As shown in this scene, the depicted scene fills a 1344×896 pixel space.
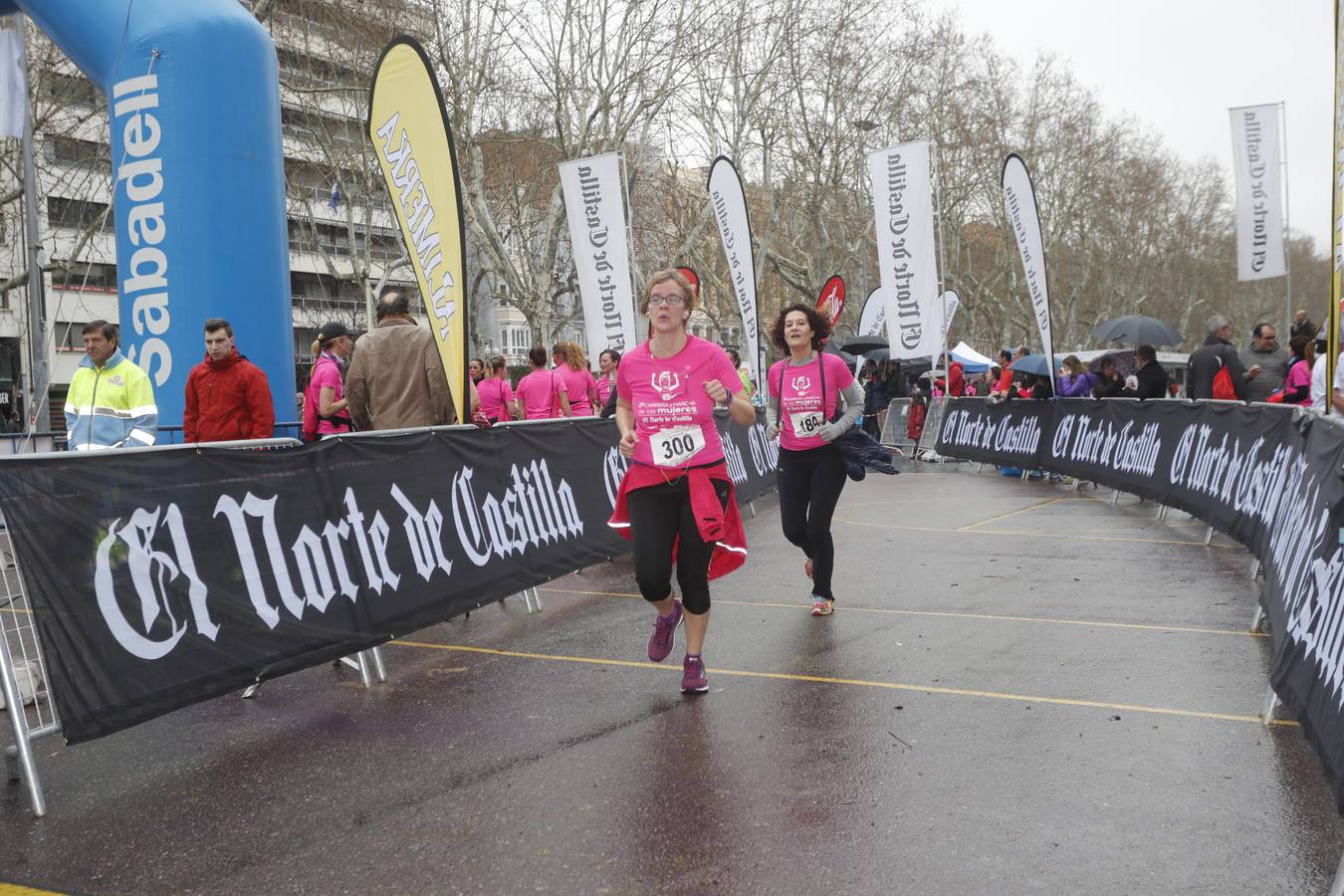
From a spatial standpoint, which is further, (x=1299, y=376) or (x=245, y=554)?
(x=1299, y=376)

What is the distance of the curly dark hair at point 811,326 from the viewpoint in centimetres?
752

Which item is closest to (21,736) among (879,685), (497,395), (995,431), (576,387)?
(879,685)

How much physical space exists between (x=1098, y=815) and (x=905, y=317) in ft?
54.1

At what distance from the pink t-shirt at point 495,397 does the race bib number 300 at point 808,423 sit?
8532 mm

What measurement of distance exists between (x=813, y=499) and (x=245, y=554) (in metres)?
3.54

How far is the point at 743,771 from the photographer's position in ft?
14.8

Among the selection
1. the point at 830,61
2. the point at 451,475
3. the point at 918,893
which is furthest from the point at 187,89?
the point at 830,61

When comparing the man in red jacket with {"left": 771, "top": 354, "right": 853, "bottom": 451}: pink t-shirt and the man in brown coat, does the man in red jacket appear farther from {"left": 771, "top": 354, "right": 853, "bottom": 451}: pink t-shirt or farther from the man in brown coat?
{"left": 771, "top": 354, "right": 853, "bottom": 451}: pink t-shirt

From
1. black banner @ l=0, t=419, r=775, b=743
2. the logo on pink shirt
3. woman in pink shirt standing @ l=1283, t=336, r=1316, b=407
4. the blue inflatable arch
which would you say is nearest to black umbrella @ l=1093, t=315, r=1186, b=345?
woman in pink shirt standing @ l=1283, t=336, r=1316, b=407

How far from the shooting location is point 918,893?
337cm

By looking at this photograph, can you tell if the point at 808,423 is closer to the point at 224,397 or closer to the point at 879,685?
the point at 879,685

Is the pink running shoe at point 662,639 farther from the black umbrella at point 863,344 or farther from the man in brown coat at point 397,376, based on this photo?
the black umbrella at point 863,344

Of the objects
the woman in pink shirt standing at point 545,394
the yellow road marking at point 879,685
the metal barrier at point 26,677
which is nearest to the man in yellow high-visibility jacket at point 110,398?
the metal barrier at point 26,677

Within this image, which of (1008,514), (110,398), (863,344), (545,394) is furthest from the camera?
(863,344)
